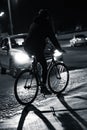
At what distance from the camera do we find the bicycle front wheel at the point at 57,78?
10055 millimetres

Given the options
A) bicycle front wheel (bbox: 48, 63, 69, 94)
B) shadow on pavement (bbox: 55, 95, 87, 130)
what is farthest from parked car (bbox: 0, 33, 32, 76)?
shadow on pavement (bbox: 55, 95, 87, 130)

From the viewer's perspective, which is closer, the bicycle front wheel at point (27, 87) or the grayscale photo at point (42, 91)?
the grayscale photo at point (42, 91)

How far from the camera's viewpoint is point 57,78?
33.7 feet

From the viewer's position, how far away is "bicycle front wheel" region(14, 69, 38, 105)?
916 centimetres

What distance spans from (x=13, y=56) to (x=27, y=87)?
5.84 meters

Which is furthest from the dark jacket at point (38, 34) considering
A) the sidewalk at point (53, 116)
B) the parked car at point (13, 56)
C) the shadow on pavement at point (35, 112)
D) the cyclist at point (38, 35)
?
the parked car at point (13, 56)

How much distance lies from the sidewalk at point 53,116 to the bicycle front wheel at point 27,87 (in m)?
0.25

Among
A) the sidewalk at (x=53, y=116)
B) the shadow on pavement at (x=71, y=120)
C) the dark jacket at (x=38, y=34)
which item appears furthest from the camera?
the dark jacket at (x=38, y=34)

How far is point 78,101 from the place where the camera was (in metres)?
8.75

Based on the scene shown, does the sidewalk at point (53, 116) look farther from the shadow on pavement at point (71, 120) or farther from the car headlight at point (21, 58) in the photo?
the car headlight at point (21, 58)

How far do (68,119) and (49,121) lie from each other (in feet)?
1.07

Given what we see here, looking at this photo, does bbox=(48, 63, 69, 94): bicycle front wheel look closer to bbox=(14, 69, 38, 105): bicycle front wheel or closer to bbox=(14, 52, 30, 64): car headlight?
bbox=(14, 69, 38, 105): bicycle front wheel

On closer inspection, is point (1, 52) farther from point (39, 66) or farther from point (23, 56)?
point (39, 66)

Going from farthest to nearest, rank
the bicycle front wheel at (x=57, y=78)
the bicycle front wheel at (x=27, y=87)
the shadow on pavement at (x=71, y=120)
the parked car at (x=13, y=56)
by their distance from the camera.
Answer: the parked car at (x=13, y=56) < the bicycle front wheel at (x=57, y=78) < the bicycle front wheel at (x=27, y=87) < the shadow on pavement at (x=71, y=120)
